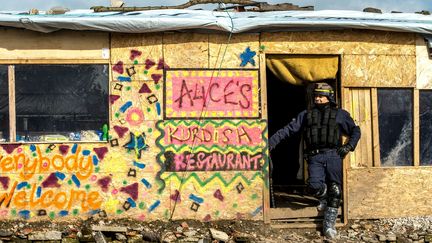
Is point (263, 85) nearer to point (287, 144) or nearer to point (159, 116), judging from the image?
point (159, 116)

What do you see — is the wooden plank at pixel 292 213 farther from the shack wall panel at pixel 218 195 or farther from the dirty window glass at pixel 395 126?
the dirty window glass at pixel 395 126

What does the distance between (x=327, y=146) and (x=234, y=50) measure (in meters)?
1.91

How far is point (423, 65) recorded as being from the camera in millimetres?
9578

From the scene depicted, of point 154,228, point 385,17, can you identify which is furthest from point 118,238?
point 385,17

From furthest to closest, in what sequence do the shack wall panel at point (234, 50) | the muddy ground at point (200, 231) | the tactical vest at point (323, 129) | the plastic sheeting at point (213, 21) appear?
1. the shack wall panel at point (234, 50)
2. the tactical vest at point (323, 129)
3. the plastic sheeting at point (213, 21)
4. the muddy ground at point (200, 231)

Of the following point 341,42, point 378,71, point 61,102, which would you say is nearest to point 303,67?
point 341,42

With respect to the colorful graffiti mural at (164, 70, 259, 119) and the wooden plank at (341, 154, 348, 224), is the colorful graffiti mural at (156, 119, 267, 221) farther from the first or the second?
the wooden plank at (341, 154, 348, 224)

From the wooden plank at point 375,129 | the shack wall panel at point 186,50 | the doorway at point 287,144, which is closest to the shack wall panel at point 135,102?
the shack wall panel at point 186,50

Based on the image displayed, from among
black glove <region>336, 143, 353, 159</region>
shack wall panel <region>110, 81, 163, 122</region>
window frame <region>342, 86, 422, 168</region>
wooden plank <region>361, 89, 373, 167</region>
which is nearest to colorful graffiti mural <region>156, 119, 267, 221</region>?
shack wall panel <region>110, 81, 163, 122</region>

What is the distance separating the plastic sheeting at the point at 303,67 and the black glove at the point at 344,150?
3.85ft

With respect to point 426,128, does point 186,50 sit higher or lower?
higher

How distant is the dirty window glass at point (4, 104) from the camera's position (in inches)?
348

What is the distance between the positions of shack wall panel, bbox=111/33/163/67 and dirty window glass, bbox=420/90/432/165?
4.14 meters

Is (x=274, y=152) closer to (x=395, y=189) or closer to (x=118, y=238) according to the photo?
(x=395, y=189)
